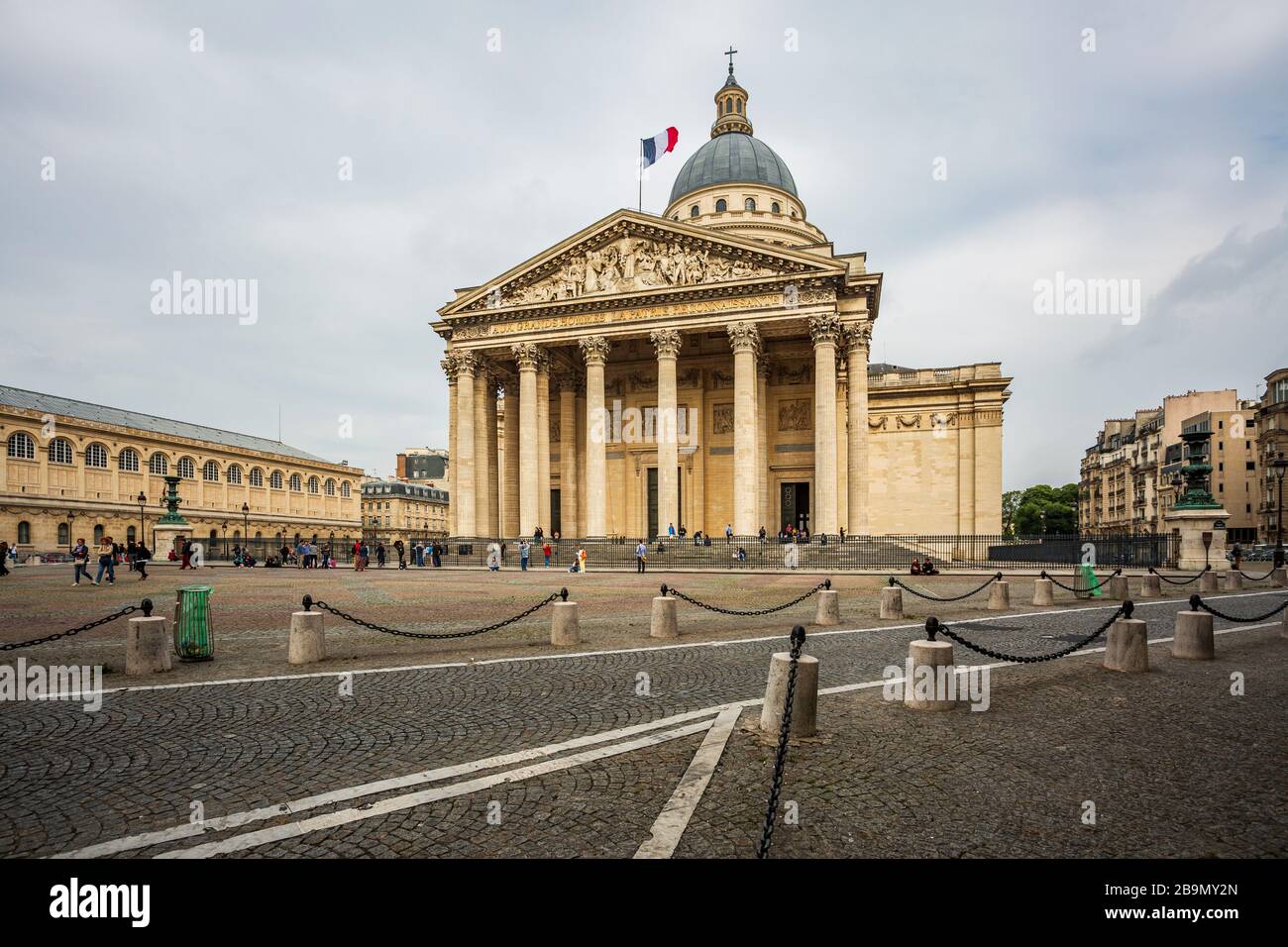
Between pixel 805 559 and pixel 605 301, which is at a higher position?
pixel 605 301

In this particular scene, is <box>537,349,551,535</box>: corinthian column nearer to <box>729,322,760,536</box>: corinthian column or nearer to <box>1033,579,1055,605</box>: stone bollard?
<box>729,322,760,536</box>: corinthian column

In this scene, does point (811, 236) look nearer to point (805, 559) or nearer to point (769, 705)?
point (805, 559)

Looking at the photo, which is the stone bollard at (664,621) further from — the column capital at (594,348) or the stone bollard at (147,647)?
the column capital at (594,348)

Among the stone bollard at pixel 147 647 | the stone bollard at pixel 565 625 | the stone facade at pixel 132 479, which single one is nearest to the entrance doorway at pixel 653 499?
the stone facade at pixel 132 479

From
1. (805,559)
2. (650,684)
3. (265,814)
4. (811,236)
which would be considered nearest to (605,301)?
(805,559)

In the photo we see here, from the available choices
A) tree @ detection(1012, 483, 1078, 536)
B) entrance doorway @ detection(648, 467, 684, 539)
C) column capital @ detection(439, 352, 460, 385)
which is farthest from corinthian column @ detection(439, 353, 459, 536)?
tree @ detection(1012, 483, 1078, 536)

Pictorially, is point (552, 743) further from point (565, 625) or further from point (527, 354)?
point (527, 354)

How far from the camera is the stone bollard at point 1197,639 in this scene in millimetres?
8609

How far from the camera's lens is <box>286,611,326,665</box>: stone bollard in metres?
8.55

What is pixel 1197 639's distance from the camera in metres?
8.63

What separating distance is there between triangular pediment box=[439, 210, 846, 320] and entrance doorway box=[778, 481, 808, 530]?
46.8ft

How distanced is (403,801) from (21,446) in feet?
245
